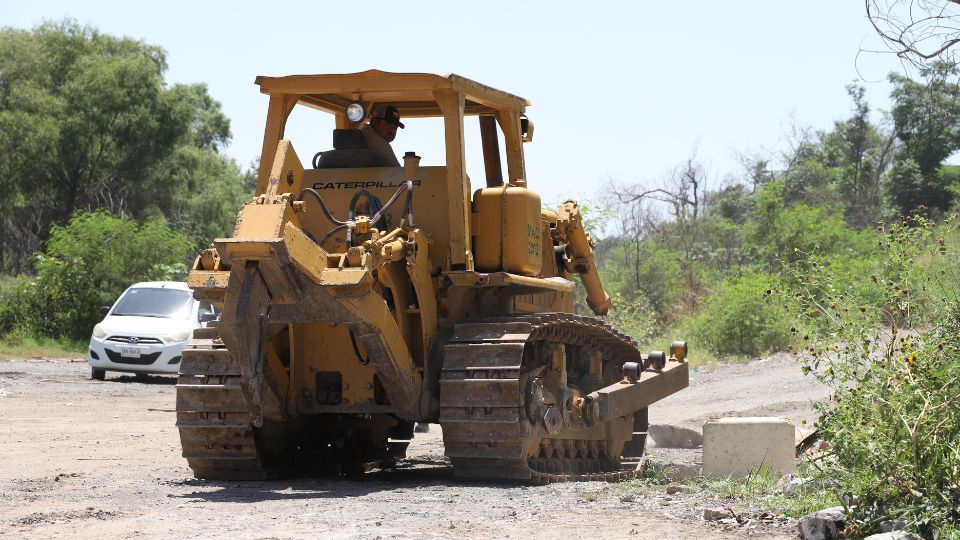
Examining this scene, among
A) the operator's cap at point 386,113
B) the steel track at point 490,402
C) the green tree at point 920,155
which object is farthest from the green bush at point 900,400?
the green tree at point 920,155

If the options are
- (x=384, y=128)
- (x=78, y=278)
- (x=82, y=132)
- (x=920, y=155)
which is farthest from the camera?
(x=82, y=132)

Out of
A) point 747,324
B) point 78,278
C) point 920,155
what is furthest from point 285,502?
point 920,155

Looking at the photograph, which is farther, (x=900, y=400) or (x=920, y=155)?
(x=920, y=155)

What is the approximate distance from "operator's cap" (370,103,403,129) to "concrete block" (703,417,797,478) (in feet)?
11.0

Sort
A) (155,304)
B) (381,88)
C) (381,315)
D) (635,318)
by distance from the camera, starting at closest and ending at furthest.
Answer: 1. (381,315)
2. (381,88)
3. (155,304)
4. (635,318)

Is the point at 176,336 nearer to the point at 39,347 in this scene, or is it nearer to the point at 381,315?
the point at 39,347

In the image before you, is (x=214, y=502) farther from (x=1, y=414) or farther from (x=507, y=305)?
(x=1, y=414)

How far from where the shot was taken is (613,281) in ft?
109

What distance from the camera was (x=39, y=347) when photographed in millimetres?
27969

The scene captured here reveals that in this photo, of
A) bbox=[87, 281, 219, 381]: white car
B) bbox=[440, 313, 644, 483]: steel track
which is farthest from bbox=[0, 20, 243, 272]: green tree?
bbox=[440, 313, 644, 483]: steel track

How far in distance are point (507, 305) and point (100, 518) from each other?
376 centimetres

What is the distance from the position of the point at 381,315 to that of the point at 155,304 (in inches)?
554

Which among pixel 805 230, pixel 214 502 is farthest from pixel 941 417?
pixel 805 230

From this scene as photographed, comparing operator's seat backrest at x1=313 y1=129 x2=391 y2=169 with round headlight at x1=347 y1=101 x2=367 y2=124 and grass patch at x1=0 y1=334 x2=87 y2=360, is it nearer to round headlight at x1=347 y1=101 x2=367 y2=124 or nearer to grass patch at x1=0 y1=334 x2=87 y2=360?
round headlight at x1=347 y1=101 x2=367 y2=124
